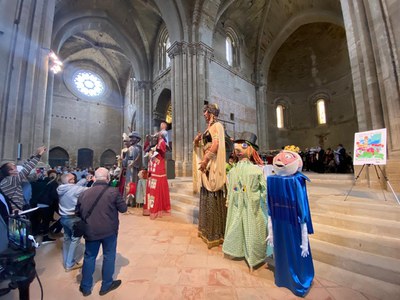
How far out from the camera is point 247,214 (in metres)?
2.43

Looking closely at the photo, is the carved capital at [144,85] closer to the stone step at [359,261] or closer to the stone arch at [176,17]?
the stone arch at [176,17]

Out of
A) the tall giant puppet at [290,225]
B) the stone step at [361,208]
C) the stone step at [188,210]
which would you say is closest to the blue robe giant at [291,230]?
the tall giant puppet at [290,225]

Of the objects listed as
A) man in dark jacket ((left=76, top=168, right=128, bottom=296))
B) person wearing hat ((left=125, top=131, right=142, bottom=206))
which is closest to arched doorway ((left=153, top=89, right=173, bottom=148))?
person wearing hat ((left=125, top=131, right=142, bottom=206))

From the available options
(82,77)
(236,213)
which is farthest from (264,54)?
(82,77)

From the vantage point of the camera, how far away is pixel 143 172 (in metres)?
5.12

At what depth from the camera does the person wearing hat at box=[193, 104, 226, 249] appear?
2.83 metres

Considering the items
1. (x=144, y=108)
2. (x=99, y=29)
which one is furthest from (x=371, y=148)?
(x=99, y=29)

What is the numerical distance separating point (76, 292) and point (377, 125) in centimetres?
629

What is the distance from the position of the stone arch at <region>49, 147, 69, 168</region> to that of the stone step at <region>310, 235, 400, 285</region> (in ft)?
76.0

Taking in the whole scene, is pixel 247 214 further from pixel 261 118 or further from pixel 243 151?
pixel 261 118

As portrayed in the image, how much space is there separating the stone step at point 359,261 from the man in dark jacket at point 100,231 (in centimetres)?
236

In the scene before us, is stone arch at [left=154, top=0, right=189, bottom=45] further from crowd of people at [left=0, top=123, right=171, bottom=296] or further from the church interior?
crowd of people at [left=0, top=123, right=171, bottom=296]

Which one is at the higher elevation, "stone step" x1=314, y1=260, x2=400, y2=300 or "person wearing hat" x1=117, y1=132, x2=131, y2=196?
"person wearing hat" x1=117, y1=132, x2=131, y2=196

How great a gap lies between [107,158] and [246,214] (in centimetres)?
2360
